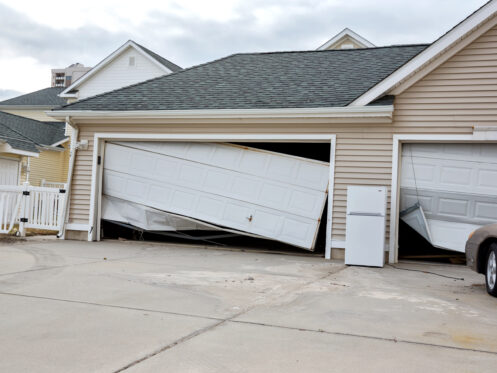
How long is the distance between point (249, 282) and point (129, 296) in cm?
170

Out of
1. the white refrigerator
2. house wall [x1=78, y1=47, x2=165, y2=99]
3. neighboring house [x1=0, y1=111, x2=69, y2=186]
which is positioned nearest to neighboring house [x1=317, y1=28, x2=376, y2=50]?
house wall [x1=78, y1=47, x2=165, y2=99]

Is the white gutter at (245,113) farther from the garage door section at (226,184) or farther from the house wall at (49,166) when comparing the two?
the house wall at (49,166)

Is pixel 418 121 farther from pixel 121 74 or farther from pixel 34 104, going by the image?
pixel 34 104

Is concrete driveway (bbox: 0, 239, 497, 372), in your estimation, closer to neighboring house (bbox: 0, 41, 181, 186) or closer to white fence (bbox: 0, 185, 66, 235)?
white fence (bbox: 0, 185, 66, 235)

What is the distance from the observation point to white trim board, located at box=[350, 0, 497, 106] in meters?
8.87

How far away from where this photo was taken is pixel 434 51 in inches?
360

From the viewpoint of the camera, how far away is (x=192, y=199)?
10859 mm

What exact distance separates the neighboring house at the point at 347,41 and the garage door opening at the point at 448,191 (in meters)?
9.93

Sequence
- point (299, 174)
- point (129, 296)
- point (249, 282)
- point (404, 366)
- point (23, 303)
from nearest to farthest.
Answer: point (404, 366), point (23, 303), point (129, 296), point (249, 282), point (299, 174)

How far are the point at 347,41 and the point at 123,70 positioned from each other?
1038cm

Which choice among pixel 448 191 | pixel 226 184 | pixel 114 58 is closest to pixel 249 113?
pixel 226 184

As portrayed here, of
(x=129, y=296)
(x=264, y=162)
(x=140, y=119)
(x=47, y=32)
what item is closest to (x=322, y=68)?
(x=264, y=162)

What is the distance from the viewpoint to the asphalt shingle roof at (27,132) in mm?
18062

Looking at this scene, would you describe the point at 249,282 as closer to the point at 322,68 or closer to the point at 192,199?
the point at 192,199
